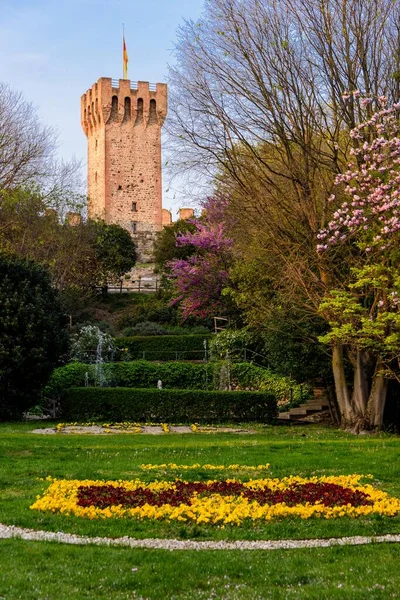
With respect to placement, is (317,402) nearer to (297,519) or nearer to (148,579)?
(297,519)

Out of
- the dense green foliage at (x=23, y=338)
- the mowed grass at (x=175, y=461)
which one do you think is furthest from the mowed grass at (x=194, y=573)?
the dense green foliage at (x=23, y=338)

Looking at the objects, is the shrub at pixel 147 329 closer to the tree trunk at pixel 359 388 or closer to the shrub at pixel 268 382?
the shrub at pixel 268 382

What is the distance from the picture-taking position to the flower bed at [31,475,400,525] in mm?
9344

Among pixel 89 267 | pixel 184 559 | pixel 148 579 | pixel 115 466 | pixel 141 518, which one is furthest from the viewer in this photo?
pixel 89 267

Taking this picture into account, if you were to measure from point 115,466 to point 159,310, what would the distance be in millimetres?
31866

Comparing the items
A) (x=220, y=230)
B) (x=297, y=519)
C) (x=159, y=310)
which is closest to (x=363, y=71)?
(x=297, y=519)

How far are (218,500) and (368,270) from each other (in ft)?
34.5

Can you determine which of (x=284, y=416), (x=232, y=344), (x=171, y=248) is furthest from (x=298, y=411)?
(x=171, y=248)

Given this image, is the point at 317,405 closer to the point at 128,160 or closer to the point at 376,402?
the point at 376,402

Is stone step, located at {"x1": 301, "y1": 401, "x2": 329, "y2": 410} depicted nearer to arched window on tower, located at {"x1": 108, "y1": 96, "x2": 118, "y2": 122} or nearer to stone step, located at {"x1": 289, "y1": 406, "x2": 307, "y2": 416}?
stone step, located at {"x1": 289, "y1": 406, "x2": 307, "y2": 416}

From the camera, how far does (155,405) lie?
80.3 feet

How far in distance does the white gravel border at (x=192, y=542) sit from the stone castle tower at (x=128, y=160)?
58.3m

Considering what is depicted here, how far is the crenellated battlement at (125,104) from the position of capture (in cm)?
6825

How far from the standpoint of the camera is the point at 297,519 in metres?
9.37
